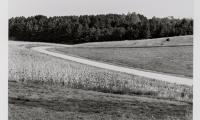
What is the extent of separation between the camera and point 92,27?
46.1 ft

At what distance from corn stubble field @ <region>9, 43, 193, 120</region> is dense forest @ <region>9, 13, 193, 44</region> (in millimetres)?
959

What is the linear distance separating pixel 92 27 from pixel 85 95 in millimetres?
3813

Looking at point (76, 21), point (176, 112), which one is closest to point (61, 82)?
point (76, 21)

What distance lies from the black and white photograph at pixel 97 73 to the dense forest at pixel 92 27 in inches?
1.0

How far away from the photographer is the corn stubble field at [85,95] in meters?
9.73

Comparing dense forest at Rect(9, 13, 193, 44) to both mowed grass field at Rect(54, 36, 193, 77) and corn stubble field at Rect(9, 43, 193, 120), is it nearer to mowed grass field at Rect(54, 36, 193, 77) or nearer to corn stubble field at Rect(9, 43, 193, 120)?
mowed grass field at Rect(54, 36, 193, 77)

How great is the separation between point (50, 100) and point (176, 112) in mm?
3635

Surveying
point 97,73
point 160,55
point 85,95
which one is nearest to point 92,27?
point 97,73

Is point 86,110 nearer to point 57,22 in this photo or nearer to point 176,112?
point 176,112

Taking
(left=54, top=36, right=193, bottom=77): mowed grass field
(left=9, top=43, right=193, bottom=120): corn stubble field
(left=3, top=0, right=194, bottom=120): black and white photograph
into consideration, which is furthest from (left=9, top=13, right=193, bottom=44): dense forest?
(left=9, top=43, right=193, bottom=120): corn stubble field

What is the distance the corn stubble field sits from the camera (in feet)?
31.9

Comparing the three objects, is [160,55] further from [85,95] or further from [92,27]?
[92,27]

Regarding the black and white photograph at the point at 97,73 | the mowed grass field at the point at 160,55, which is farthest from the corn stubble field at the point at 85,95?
the mowed grass field at the point at 160,55

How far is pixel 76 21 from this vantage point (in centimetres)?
1222
